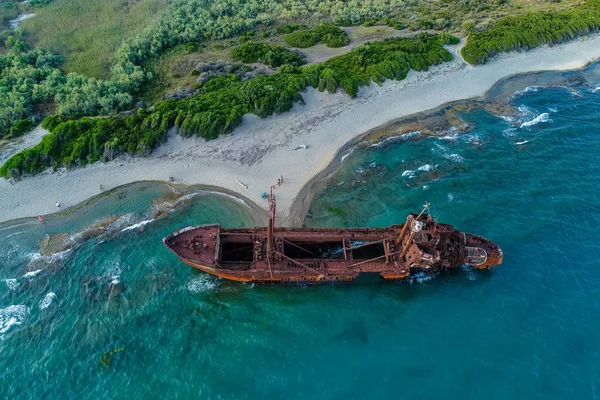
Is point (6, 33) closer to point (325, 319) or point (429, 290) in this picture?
point (325, 319)

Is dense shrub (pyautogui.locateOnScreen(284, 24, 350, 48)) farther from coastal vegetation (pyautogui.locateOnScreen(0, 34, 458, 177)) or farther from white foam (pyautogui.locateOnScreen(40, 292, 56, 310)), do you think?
white foam (pyautogui.locateOnScreen(40, 292, 56, 310))

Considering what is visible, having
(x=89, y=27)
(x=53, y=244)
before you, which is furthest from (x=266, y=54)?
(x=53, y=244)

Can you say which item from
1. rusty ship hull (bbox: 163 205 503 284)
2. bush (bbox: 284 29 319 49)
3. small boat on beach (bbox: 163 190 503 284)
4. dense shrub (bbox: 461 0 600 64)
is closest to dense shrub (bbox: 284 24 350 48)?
bush (bbox: 284 29 319 49)

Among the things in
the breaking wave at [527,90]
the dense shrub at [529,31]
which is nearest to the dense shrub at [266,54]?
the dense shrub at [529,31]

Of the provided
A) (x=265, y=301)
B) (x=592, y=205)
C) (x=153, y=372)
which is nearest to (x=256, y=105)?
(x=265, y=301)

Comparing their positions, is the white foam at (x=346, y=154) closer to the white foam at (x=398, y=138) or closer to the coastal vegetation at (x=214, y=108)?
the white foam at (x=398, y=138)

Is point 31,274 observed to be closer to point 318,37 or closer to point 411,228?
point 411,228
